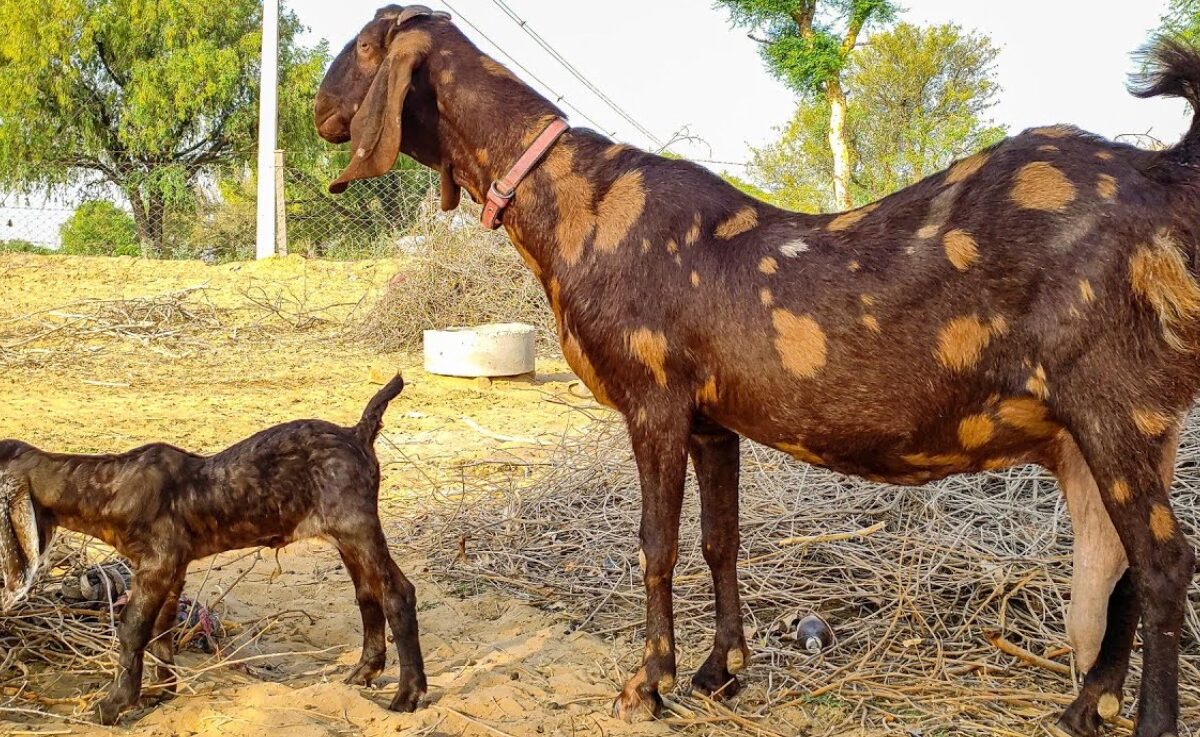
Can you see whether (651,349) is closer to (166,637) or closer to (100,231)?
(166,637)

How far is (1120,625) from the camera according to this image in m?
3.18

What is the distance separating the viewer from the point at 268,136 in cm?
1573

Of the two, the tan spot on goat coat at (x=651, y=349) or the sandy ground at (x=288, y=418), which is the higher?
the tan spot on goat coat at (x=651, y=349)

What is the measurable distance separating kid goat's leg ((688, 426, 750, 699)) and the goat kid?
1.09 meters

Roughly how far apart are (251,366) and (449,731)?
891cm

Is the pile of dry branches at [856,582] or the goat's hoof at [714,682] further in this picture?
the goat's hoof at [714,682]

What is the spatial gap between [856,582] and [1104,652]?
4.12 ft

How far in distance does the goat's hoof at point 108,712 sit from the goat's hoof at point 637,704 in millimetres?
1638

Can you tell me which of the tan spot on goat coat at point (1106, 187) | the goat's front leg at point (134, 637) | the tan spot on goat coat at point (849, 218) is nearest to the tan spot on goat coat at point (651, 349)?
the tan spot on goat coat at point (849, 218)

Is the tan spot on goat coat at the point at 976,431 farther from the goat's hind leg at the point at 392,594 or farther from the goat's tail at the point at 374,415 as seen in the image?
the goat's tail at the point at 374,415

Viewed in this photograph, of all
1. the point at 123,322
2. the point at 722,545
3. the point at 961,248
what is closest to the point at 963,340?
the point at 961,248

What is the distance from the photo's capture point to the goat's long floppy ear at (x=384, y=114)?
3627 mm

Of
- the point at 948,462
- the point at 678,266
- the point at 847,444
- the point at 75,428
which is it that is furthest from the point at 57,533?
the point at 75,428

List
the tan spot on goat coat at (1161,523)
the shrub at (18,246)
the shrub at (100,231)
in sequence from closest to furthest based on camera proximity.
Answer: the tan spot on goat coat at (1161,523) < the shrub at (18,246) < the shrub at (100,231)
